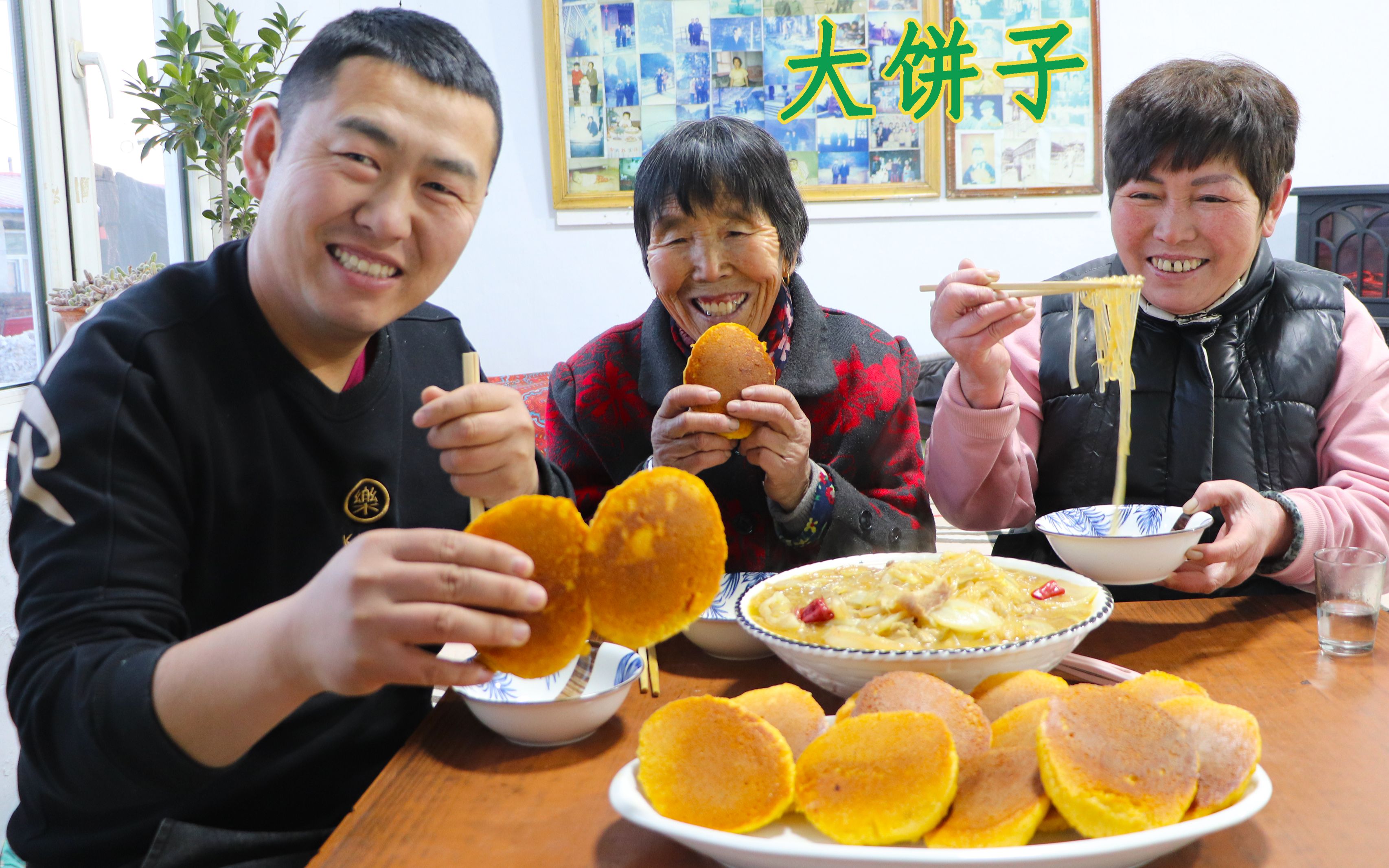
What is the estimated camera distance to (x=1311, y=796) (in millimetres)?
899

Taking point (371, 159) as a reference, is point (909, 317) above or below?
below

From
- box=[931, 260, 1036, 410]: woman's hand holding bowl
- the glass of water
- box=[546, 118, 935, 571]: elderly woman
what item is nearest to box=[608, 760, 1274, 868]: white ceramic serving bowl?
the glass of water

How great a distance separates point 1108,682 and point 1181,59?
4.60 ft

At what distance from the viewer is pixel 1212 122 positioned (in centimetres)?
178

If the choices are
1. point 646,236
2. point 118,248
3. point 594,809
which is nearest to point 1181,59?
point 646,236

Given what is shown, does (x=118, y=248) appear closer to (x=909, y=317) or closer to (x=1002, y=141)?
(x=909, y=317)

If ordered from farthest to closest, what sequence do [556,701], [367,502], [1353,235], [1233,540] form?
[1353,235]
[1233,540]
[367,502]
[556,701]

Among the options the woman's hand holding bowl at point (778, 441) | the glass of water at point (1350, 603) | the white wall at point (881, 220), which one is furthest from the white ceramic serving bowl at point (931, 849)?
the white wall at point (881, 220)

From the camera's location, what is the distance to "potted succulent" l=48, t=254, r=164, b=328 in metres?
2.88

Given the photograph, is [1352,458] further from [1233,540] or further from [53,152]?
[53,152]

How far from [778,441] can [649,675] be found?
0.54m

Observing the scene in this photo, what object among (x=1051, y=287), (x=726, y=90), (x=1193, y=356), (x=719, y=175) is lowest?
(x=1193, y=356)

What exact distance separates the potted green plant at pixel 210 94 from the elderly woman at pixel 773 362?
6.74 feet

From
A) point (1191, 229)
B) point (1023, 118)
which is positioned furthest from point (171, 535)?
point (1023, 118)
